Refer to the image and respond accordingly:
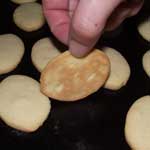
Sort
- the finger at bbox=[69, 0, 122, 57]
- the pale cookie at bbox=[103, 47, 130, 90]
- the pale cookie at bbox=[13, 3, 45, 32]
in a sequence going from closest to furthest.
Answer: the finger at bbox=[69, 0, 122, 57], the pale cookie at bbox=[103, 47, 130, 90], the pale cookie at bbox=[13, 3, 45, 32]

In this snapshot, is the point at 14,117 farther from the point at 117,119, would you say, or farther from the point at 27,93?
the point at 117,119

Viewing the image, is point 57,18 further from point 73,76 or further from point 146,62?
point 146,62

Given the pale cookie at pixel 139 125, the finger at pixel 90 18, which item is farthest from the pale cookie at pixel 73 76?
the finger at pixel 90 18

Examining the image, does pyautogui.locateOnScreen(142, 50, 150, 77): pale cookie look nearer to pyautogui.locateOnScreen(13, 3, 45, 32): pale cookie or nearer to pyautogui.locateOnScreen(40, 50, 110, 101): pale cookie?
pyautogui.locateOnScreen(40, 50, 110, 101): pale cookie

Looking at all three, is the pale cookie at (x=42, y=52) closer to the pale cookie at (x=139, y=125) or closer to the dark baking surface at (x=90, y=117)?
the dark baking surface at (x=90, y=117)

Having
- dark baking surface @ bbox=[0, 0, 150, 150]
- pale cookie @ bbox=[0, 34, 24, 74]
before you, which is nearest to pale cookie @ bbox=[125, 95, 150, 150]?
dark baking surface @ bbox=[0, 0, 150, 150]

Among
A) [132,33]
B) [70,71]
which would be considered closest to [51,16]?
[70,71]
